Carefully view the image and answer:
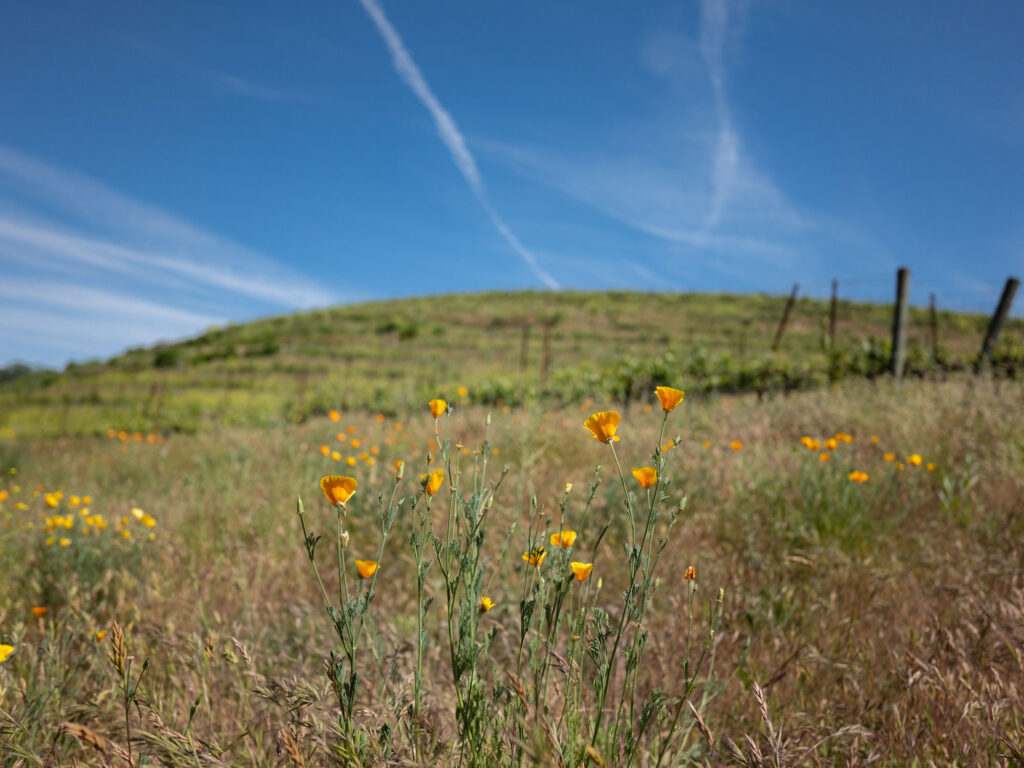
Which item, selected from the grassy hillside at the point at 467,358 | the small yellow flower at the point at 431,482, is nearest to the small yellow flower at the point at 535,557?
the small yellow flower at the point at 431,482

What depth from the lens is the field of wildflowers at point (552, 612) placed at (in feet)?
3.51

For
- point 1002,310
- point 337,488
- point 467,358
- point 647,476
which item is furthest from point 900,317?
point 467,358

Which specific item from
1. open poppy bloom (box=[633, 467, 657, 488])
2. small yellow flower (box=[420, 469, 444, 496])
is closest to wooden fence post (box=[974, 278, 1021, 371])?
open poppy bloom (box=[633, 467, 657, 488])

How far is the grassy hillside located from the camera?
11492 millimetres

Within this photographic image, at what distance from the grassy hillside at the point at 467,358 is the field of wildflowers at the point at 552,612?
6498mm

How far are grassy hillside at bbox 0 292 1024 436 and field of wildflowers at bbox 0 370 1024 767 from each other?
21.3 ft

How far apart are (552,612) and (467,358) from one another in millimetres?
20270

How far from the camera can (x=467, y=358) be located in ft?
70.2

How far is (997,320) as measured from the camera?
29.3ft

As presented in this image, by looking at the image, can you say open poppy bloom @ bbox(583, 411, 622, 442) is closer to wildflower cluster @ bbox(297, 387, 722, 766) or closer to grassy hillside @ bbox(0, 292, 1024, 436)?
wildflower cluster @ bbox(297, 387, 722, 766)

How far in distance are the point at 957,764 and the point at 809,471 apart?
1.99 meters

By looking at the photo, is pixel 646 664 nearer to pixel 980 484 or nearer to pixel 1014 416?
pixel 980 484

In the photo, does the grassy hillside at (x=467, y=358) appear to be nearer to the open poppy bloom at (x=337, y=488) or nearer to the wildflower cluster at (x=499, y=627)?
the wildflower cluster at (x=499, y=627)

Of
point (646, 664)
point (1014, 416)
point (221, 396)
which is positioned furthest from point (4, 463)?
point (1014, 416)
